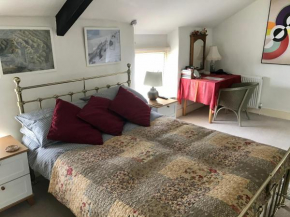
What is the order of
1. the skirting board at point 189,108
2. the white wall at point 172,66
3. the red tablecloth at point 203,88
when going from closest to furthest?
the red tablecloth at point 203,88
the white wall at point 172,66
the skirting board at point 189,108

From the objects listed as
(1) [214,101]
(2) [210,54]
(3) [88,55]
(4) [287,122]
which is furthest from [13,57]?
(4) [287,122]

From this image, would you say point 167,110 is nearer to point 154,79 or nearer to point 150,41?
point 154,79

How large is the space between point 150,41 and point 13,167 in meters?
2.79

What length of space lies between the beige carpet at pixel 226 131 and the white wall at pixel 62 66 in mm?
707

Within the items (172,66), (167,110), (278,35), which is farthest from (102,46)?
(278,35)

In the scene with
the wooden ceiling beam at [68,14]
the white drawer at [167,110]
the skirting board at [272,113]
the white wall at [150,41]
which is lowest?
the skirting board at [272,113]

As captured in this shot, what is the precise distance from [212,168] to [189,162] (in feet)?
0.57

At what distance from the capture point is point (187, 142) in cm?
217

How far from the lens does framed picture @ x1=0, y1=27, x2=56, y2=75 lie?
224cm

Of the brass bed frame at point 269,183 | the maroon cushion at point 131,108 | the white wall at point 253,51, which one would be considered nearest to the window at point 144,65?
the brass bed frame at point 269,183

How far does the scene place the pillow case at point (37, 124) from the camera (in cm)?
212

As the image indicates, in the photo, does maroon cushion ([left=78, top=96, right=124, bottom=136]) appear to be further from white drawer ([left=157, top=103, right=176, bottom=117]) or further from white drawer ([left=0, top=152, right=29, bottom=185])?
white drawer ([left=157, top=103, right=176, bottom=117])

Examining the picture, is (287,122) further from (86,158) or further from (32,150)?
(32,150)

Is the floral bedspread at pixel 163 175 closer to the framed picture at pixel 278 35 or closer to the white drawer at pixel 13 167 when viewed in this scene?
the white drawer at pixel 13 167
